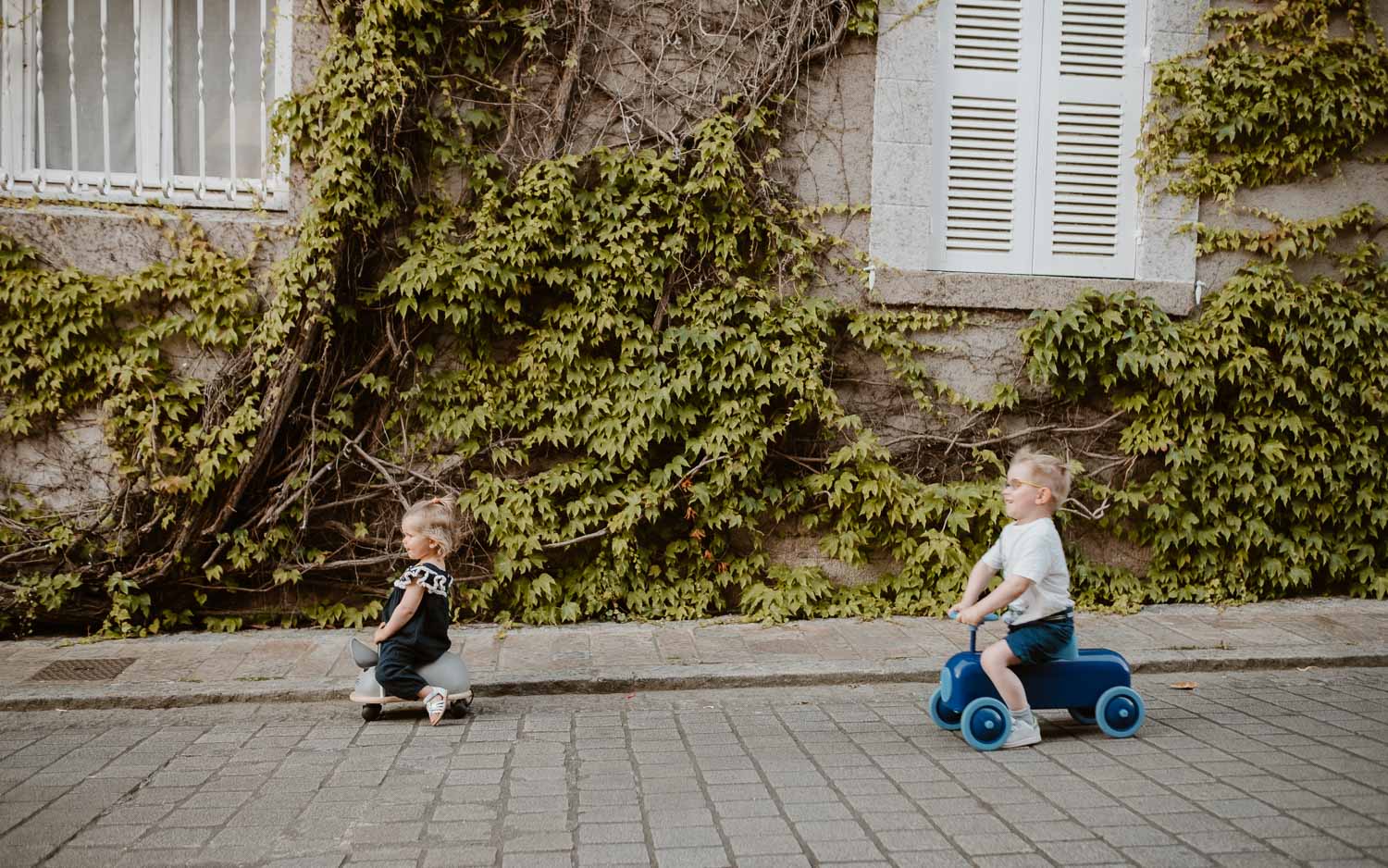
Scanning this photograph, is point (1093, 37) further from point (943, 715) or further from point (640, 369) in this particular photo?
point (943, 715)

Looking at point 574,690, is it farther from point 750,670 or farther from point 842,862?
point 842,862

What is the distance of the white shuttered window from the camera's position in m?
7.34

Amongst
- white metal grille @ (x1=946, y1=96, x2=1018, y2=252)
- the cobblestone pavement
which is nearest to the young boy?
the cobblestone pavement

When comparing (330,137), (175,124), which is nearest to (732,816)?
(330,137)

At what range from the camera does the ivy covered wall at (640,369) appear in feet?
21.0

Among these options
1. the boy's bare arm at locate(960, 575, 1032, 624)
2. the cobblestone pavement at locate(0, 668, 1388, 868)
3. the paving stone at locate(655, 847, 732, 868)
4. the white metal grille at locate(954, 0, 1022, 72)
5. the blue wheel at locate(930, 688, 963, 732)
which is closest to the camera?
the paving stone at locate(655, 847, 732, 868)

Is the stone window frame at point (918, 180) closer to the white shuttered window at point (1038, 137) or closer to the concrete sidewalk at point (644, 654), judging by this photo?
the white shuttered window at point (1038, 137)

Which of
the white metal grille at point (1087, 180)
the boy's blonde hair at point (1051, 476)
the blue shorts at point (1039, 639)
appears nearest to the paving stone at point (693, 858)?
the blue shorts at point (1039, 639)

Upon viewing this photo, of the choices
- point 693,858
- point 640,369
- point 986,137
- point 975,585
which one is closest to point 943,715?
point 975,585

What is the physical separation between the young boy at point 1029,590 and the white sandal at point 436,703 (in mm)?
2421

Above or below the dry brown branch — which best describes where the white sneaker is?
below

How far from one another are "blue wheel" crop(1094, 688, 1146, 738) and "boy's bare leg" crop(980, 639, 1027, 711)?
42cm

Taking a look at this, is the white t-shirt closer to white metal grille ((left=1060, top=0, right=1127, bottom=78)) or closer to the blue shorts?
the blue shorts

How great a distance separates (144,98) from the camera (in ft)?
22.3
